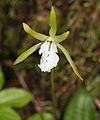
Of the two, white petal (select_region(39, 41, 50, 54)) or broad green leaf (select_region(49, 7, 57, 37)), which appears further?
white petal (select_region(39, 41, 50, 54))

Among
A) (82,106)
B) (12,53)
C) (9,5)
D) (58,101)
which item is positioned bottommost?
(82,106)

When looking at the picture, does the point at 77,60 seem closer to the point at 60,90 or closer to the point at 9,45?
the point at 60,90

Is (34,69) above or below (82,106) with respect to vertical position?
above

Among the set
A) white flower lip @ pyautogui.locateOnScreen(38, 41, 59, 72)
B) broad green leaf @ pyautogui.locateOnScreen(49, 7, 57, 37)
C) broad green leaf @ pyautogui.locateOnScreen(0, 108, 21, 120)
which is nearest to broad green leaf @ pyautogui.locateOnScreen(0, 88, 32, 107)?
broad green leaf @ pyautogui.locateOnScreen(0, 108, 21, 120)

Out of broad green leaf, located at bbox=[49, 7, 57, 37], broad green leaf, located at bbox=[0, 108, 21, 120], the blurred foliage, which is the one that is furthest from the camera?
the blurred foliage

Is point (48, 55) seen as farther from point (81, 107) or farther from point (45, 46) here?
point (81, 107)

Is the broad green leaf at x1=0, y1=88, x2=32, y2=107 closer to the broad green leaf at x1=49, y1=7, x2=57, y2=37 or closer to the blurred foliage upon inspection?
the blurred foliage

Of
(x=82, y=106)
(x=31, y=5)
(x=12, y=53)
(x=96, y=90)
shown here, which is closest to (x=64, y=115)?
(x=82, y=106)
